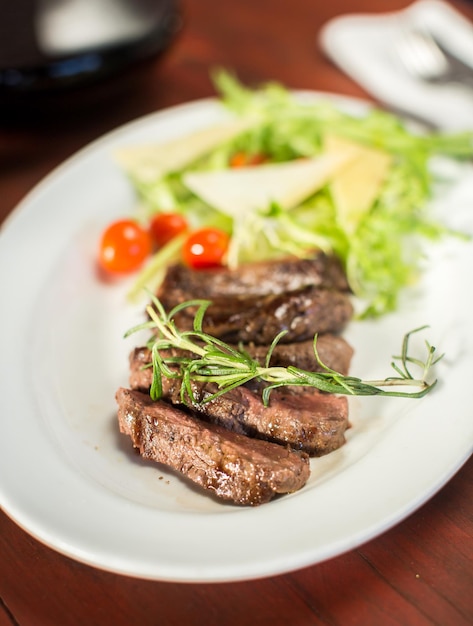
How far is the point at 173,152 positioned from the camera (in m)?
4.29

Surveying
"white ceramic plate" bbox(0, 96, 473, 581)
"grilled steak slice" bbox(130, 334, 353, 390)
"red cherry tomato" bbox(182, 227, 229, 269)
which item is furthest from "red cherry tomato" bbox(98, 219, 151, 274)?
"grilled steak slice" bbox(130, 334, 353, 390)

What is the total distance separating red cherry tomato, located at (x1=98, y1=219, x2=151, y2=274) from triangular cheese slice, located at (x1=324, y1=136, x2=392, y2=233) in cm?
110

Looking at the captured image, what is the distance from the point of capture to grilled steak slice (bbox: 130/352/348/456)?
262 cm

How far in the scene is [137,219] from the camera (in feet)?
13.7

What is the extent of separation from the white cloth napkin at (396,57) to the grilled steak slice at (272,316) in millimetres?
1964

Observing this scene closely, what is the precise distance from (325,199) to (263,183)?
0.40 m

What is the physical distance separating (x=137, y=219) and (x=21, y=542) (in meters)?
2.17

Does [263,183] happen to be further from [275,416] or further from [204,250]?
[275,416]

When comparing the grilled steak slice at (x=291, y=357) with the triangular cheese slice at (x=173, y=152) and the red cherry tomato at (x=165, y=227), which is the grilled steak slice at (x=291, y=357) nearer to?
the red cherry tomato at (x=165, y=227)

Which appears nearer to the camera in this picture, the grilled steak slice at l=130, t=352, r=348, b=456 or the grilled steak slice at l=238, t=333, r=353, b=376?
the grilled steak slice at l=130, t=352, r=348, b=456

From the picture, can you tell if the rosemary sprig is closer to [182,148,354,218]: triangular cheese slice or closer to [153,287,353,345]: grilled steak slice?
[153,287,353,345]: grilled steak slice

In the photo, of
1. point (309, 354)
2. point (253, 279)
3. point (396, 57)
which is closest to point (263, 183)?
point (253, 279)

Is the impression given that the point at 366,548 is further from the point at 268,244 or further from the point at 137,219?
the point at 137,219

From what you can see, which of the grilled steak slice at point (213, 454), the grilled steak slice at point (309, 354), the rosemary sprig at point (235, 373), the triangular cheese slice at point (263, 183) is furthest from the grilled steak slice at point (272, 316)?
the triangular cheese slice at point (263, 183)
